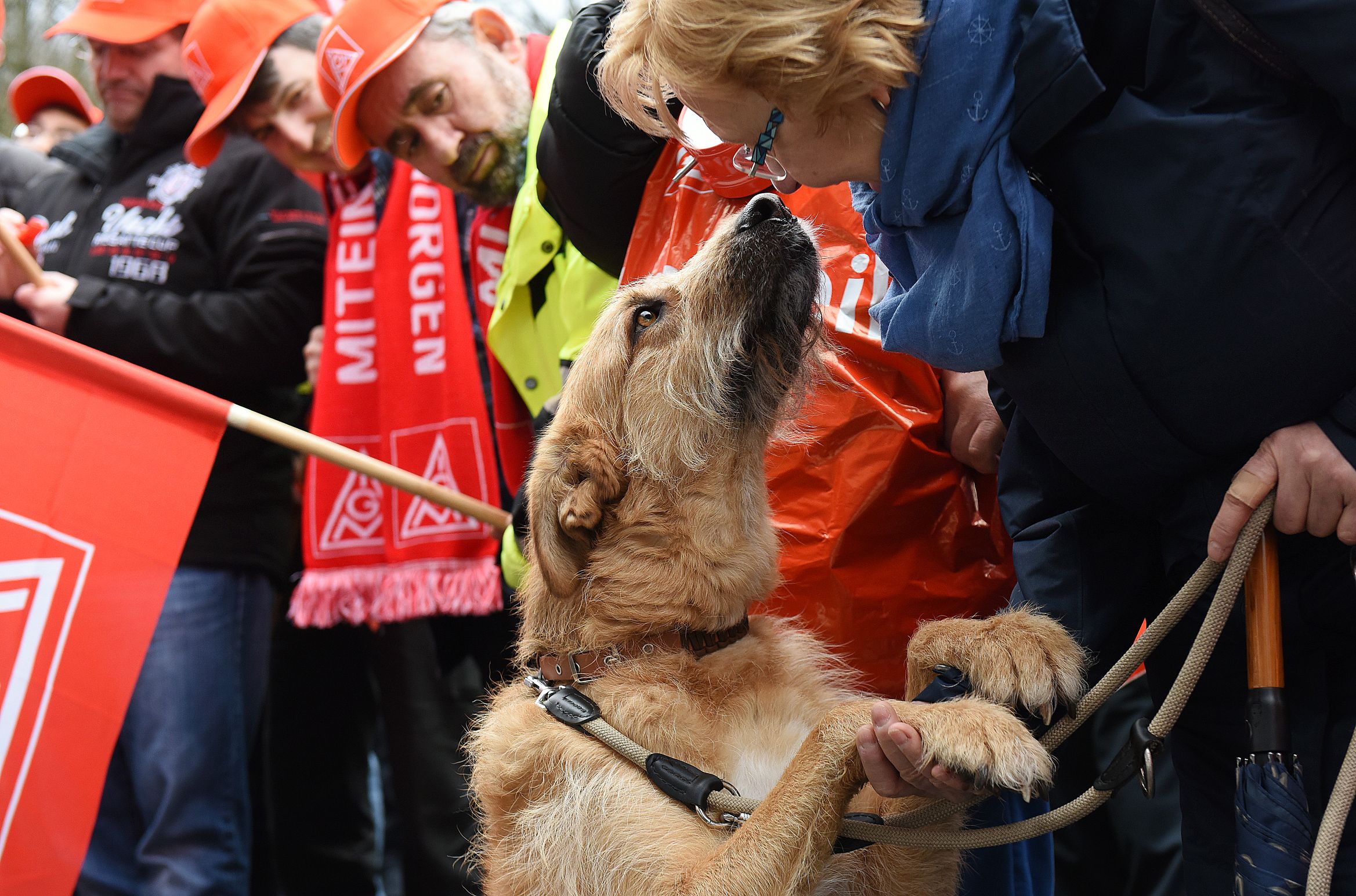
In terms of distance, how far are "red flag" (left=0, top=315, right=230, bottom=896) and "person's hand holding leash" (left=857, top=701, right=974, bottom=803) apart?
2.22 meters

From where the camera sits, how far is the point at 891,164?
1.65 metres

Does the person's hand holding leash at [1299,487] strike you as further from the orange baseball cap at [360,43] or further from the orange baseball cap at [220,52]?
the orange baseball cap at [220,52]

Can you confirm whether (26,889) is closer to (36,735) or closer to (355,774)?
(36,735)

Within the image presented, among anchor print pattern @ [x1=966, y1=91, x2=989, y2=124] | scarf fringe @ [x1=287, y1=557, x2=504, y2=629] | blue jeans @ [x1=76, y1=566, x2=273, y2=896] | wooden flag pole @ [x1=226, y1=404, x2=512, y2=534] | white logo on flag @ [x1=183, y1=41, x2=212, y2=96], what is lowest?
blue jeans @ [x1=76, y1=566, x2=273, y2=896]

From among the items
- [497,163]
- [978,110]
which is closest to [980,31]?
[978,110]

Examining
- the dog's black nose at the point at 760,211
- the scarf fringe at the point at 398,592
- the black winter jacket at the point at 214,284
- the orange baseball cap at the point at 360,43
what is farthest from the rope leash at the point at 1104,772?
the orange baseball cap at the point at 360,43

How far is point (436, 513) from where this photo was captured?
13.4 ft

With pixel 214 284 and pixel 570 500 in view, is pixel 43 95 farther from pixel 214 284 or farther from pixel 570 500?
pixel 570 500

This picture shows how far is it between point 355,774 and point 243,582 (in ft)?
3.91

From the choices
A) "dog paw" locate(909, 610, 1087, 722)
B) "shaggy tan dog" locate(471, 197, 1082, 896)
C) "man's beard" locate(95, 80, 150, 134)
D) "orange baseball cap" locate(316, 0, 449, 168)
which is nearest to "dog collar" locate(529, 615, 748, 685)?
"shaggy tan dog" locate(471, 197, 1082, 896)

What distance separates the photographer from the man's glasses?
5.60ft

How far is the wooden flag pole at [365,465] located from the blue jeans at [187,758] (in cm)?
80

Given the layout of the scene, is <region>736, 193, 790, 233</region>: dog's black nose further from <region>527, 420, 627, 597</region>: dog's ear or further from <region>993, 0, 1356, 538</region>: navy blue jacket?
<region>993, 0, 1356, 538</region>: navy blue jacket

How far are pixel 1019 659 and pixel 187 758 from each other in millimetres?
3202
